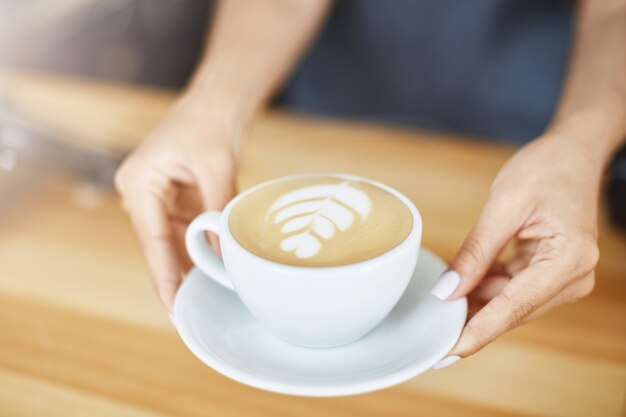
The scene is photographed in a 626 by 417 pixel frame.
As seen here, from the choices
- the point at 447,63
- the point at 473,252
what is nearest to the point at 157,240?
the point at 473,252

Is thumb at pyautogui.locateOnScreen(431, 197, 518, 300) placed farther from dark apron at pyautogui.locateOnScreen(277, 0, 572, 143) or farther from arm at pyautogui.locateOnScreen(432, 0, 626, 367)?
dark apron at pyautogui.locateOnScreen(277, 0, 572, 143)

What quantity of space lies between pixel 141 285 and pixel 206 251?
0.21m

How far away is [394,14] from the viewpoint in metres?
1.19

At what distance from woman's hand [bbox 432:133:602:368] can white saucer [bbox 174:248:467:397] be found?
0.02 meters

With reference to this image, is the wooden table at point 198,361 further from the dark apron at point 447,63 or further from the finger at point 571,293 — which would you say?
the dark apron at point 447,63

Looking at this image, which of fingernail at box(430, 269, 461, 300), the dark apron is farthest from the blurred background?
the dark apron

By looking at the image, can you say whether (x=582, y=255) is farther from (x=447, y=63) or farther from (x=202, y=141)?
(x=447, y=63)

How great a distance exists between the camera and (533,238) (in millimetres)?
595

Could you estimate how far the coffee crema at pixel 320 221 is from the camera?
0.49m

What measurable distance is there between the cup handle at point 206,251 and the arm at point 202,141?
1.9 inches

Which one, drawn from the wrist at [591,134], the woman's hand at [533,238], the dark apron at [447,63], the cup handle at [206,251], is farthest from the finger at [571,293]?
the dark apron at [447,63]

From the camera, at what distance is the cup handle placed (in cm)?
56

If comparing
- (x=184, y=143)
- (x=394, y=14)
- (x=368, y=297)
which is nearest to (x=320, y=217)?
(x=368, y=297)

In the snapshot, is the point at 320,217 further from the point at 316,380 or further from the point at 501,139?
the point at 501,139
